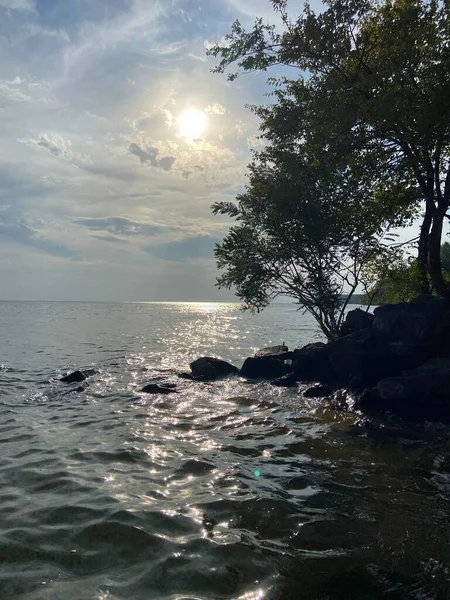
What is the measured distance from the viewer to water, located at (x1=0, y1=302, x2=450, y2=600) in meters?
5.23

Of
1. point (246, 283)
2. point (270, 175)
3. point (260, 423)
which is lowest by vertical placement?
point (260, 423)

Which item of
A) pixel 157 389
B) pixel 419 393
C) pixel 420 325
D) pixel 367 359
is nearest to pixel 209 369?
pixel 157 389

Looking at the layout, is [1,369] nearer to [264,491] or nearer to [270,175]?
[270,175]

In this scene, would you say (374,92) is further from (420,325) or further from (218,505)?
(218,505)

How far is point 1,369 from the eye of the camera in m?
23.6

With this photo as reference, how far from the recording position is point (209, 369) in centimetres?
2278

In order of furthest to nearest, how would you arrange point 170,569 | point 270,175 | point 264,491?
1. point 270,175
2. point 264,491
3. point 170,569

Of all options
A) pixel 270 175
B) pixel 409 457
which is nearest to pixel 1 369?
pixel 270 175

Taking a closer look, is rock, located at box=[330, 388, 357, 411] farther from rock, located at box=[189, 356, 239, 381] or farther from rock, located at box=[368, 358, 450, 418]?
rock, located at box=[189, 356, 239, 381]

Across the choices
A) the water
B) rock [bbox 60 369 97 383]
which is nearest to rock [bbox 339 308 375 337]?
the water

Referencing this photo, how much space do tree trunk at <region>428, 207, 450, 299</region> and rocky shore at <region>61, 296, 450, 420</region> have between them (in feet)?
6.13

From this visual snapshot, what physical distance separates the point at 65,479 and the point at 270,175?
18839 millimetres

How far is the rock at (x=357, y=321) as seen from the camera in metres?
20.5

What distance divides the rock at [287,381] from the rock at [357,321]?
395 cm
